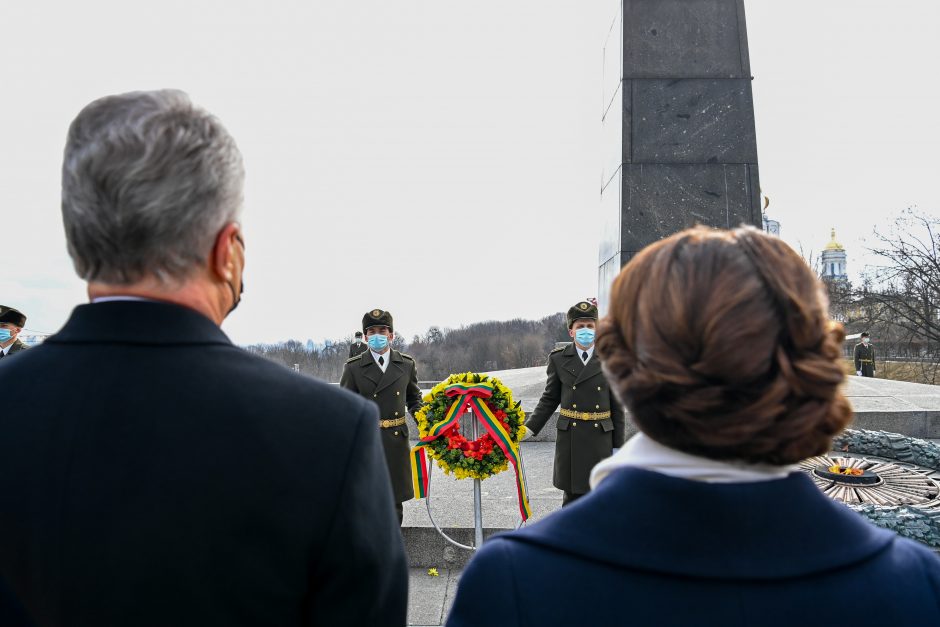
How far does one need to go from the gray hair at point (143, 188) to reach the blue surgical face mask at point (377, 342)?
458cm

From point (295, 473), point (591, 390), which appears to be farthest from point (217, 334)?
point (591, 390)

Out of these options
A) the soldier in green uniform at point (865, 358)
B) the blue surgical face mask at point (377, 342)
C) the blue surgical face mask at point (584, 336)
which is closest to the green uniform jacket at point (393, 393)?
the blue surgical face mask at point (377, 342)

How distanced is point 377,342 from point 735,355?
4.95m

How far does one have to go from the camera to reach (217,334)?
120 cm

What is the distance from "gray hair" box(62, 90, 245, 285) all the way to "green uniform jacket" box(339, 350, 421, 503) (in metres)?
4.51

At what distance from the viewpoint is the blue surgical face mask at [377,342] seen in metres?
5.77

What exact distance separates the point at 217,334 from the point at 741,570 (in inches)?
35.6

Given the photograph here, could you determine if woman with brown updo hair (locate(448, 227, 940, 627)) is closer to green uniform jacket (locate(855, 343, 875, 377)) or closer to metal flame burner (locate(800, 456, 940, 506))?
metal flame burner (locate(800, 456, 940, 506))

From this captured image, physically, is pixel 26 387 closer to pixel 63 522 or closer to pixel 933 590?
pixel 63 522

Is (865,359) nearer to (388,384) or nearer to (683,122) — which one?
(683,122)

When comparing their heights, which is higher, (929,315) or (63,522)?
(929,315)

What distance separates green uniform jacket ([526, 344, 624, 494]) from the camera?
Result: 5.23 metres

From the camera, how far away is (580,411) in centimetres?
536

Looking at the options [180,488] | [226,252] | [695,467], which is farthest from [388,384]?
[695,467]
